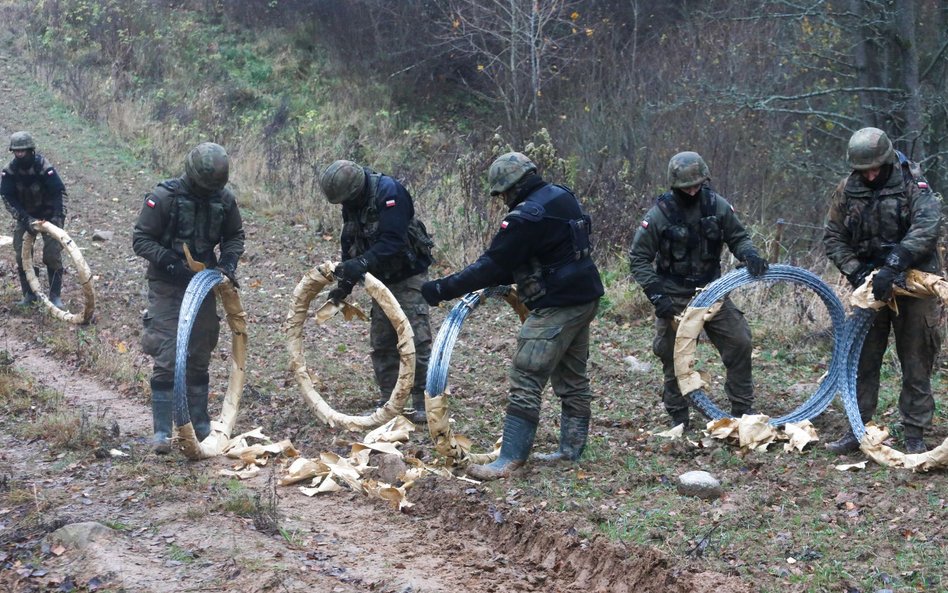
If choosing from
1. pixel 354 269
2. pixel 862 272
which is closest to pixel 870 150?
pixel 862 272

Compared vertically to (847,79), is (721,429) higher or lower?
lower

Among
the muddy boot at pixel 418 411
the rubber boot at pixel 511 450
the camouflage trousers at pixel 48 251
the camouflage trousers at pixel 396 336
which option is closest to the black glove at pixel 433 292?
the rubber boot at pixel 511 450

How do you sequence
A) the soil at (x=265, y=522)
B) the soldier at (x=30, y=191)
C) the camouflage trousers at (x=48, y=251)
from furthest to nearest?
the camouflage trousers at (x=48, y=251)
the soldier at (x=30, y=191)
the soil at (x=265, y=522)

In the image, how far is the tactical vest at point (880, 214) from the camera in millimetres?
6613

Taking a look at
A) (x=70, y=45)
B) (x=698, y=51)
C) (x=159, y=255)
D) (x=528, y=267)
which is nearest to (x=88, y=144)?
(x=70, y=45)

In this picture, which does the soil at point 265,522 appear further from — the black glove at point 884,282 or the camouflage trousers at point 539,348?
the black glove at point 884,282

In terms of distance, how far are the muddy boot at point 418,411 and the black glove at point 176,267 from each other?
2.09 metres

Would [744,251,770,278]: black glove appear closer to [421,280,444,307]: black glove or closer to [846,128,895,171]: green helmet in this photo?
[846,128,895,171]: green helmet

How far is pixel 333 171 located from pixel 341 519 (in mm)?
2678

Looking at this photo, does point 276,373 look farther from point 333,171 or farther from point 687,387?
point 687,387

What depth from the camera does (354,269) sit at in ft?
24.4

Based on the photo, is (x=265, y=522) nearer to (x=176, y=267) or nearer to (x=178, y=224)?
(x=176, y=267)

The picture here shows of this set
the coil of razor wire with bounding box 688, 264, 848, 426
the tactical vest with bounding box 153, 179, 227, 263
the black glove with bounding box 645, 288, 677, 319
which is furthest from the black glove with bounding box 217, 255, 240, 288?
the coil of razor wire with bounding box 688, 264, 848, 426

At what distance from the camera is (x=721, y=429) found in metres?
7.24
